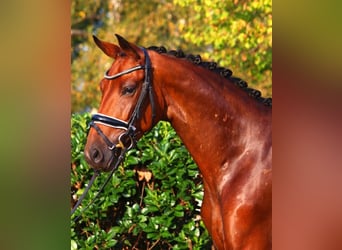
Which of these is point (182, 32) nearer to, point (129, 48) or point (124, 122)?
point (129, 48)

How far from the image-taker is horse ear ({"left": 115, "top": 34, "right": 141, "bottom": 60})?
3.14m

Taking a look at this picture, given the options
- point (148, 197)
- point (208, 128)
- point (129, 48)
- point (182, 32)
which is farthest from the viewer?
point (182, 32)

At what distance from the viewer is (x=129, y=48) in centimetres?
318

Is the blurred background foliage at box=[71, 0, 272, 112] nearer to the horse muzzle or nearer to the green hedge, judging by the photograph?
the green hedge

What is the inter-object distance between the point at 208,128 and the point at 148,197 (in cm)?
132

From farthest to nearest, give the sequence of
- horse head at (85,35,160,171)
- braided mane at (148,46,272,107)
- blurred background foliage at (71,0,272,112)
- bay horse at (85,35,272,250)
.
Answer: blurred background foliage at (71,0,272,112) < braided mane at (148,46,272,107) < horse head at (85,35,160,171) < bay horse at (85,35,272,250)

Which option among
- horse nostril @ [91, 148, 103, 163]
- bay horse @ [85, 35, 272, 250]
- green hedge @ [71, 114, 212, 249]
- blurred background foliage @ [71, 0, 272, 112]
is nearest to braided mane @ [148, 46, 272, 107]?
bay horse @ [85, 35, 272, 250]

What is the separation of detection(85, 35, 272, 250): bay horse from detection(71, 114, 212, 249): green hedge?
1.05 metres

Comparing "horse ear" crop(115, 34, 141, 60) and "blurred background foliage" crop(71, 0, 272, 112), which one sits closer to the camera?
"horse ear" crop(115, 34, 141, 60)

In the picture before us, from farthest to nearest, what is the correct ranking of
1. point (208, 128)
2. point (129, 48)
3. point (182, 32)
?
point (182, 32), point (129, 48), point (208, 128)

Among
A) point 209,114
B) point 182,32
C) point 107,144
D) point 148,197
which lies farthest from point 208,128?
point 182,32
